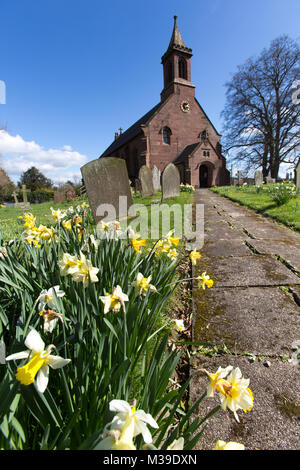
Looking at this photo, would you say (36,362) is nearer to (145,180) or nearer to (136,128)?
(145,180)

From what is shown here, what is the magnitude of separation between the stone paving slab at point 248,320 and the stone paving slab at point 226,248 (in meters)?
0.95

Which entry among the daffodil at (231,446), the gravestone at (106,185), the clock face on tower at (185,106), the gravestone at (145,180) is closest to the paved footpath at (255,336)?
the daffodil at (231,446)

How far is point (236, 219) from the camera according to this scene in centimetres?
502

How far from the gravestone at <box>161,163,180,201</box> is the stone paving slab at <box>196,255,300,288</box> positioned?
5736 millimetres

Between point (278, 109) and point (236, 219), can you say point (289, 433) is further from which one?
point (278, 109)

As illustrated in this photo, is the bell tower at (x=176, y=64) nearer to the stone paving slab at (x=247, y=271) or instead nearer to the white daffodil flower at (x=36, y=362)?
the stone paving slab at (x=247, y=271)

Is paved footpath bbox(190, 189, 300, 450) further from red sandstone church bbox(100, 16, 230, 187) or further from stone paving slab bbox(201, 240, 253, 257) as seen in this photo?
red sandstone church bbox(100, 16, 230, 187)

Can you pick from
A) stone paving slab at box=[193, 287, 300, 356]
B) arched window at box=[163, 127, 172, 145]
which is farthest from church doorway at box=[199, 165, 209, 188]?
stone paving slab at box=[193, 287, 300, 356]

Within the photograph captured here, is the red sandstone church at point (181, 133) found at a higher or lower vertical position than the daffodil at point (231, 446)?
higher

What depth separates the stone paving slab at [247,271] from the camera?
6.59 feet

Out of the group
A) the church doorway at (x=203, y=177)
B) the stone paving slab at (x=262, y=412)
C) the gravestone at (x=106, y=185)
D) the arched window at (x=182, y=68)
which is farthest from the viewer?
the church doorway at (x=203, y=177)

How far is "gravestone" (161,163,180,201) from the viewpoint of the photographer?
816 cm
